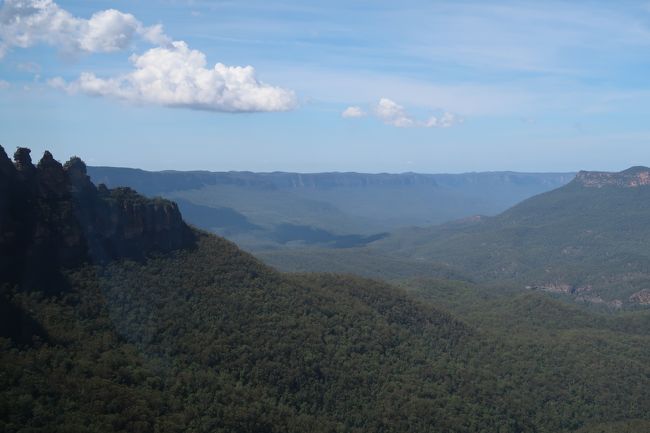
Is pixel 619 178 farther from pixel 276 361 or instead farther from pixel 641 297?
pixel 276 361

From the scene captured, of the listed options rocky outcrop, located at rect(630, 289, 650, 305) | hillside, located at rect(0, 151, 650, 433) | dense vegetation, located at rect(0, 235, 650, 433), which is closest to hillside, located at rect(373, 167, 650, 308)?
Answer: rocky outcrop, located at rect(630, 289, 650, 305)

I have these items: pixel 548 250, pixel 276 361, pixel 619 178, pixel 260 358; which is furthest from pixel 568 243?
pixel 260 358

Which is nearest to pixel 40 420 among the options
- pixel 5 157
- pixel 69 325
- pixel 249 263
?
pixel 69 325

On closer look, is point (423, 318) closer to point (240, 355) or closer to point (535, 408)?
point (535, 408)

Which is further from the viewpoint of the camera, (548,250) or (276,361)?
(548,250)

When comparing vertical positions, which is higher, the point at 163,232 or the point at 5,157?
the point at 5,157

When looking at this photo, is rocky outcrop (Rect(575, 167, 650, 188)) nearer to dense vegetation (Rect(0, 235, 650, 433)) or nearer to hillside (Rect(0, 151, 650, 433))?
dense vegetation (Rect(0, 235, 650, 433))
